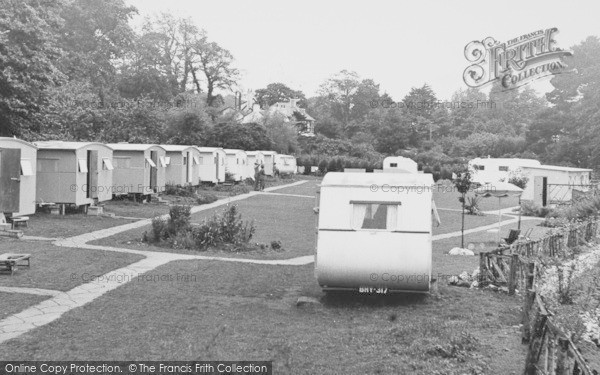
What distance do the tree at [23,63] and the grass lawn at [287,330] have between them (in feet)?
47.3

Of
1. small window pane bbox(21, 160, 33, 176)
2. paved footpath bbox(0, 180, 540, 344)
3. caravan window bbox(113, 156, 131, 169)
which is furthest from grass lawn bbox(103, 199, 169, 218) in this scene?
small window pane bbox(21, 160, 33, 176)

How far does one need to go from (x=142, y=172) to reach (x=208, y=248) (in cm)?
1160

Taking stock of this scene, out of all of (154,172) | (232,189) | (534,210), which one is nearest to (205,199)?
(154,172)

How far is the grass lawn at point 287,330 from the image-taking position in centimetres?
717

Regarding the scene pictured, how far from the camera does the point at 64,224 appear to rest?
18984 mm

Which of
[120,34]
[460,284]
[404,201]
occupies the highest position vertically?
[120,34]

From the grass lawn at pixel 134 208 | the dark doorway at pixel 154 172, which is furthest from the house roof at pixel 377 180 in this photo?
the dark doorway at pixel 154 172

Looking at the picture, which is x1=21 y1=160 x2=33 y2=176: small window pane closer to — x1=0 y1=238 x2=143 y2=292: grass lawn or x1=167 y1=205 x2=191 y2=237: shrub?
x1=0 y1=238 x2=143 y2=292: grass lawn

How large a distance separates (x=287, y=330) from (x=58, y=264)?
21.3ft

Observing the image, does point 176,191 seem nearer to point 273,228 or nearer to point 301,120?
point 273,228

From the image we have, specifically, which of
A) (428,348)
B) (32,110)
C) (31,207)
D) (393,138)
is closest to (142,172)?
(32,110)

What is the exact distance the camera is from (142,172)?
26734mm

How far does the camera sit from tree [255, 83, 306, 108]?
103500mm

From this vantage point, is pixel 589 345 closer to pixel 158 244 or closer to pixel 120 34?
pixel 158 244
